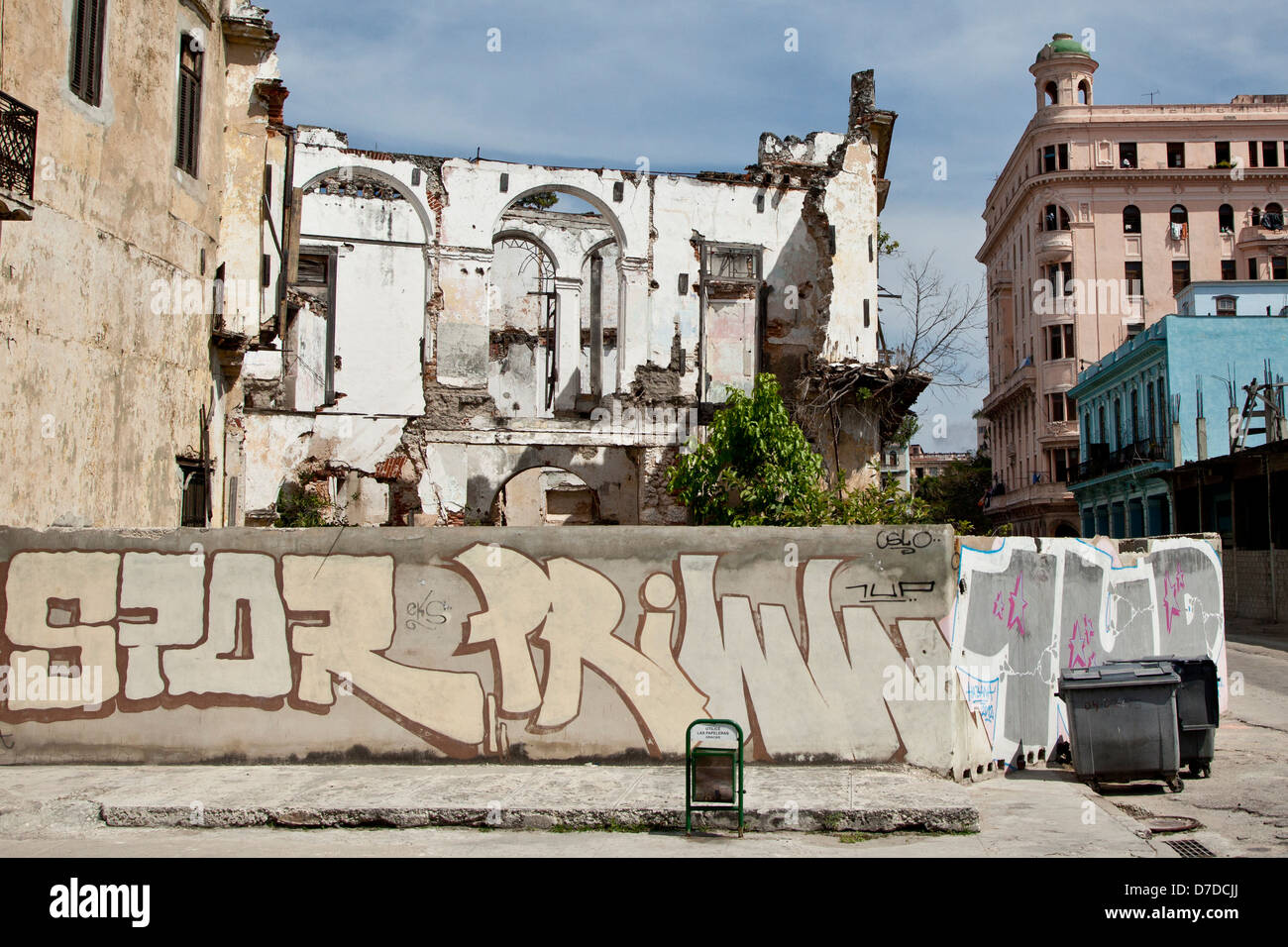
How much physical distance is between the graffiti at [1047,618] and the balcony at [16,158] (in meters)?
8.45

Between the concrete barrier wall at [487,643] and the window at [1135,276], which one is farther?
the window at [1135,276]

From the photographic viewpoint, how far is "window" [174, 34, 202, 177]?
12.8 meters

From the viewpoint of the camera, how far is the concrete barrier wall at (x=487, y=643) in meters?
9.04

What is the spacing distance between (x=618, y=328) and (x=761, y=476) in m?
6.19

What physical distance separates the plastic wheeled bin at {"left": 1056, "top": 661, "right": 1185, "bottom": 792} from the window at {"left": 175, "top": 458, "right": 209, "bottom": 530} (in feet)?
31.2

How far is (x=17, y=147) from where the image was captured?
31.6ft

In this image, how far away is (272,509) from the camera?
887 inches

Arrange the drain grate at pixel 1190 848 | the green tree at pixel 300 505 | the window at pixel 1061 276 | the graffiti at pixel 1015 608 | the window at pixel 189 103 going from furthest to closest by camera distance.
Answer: the window at pixel 1061 276 < the green tree at pixel 300 505 < the window at pixel 189 103 < the graffiti at pixel 1015 608 < the drain grate at pixel 1190 848

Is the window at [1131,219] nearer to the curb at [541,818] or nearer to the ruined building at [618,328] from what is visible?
the ruined building at [618,328]

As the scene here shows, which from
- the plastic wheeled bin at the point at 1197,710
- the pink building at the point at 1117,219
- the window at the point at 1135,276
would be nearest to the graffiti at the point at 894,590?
the plastic wheeled bin at the point at 1197,710

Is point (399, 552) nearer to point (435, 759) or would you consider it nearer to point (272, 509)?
point (435, 759)

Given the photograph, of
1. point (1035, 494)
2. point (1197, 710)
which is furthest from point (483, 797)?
point (1035, 494)

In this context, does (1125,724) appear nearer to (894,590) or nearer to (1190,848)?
(1190,848)
